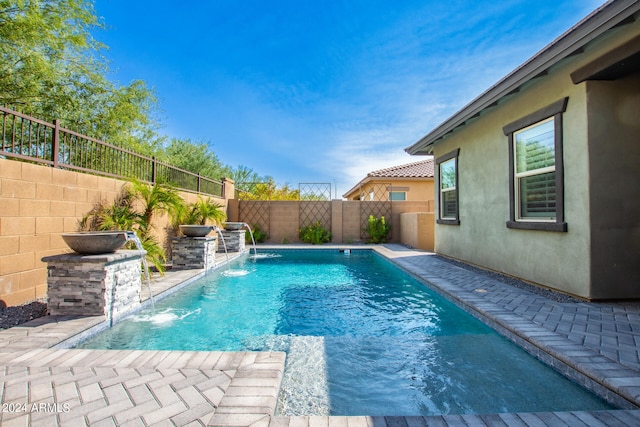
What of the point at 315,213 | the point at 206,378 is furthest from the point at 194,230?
the point at 315,213

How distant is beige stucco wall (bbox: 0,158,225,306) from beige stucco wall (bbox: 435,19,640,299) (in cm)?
756

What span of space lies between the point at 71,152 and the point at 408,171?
49.5 ft

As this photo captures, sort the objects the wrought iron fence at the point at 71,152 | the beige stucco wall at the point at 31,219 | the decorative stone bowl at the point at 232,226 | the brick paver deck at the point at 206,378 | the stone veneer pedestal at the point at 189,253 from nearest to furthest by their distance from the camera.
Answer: the brick paver deck at the point at 206,378 < the beige stucco wall at the point at 31,219 < the wrought iron fence at the point at 71,152 < the stone veneer pedestal at the point at 189,253 < the decorative stone bowl at the point at 232,226

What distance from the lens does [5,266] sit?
3.88 metres

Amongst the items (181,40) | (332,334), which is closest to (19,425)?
(332,334)

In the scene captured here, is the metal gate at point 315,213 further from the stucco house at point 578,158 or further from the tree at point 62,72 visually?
the stucco house at point 578,158

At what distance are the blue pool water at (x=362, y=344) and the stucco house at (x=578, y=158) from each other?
1872 millimetres

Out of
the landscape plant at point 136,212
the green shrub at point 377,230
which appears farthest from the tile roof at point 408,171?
the landscape plant at point 136,212

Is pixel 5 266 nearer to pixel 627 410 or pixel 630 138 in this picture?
pixel 627 410

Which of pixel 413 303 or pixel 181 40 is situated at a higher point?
pixel 181 40

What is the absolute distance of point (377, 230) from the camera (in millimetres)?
13531

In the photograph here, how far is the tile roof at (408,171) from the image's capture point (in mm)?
16330

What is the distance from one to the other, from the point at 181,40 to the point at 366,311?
11.6 m

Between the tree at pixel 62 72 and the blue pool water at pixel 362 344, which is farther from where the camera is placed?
the tree at pixel 62 72
